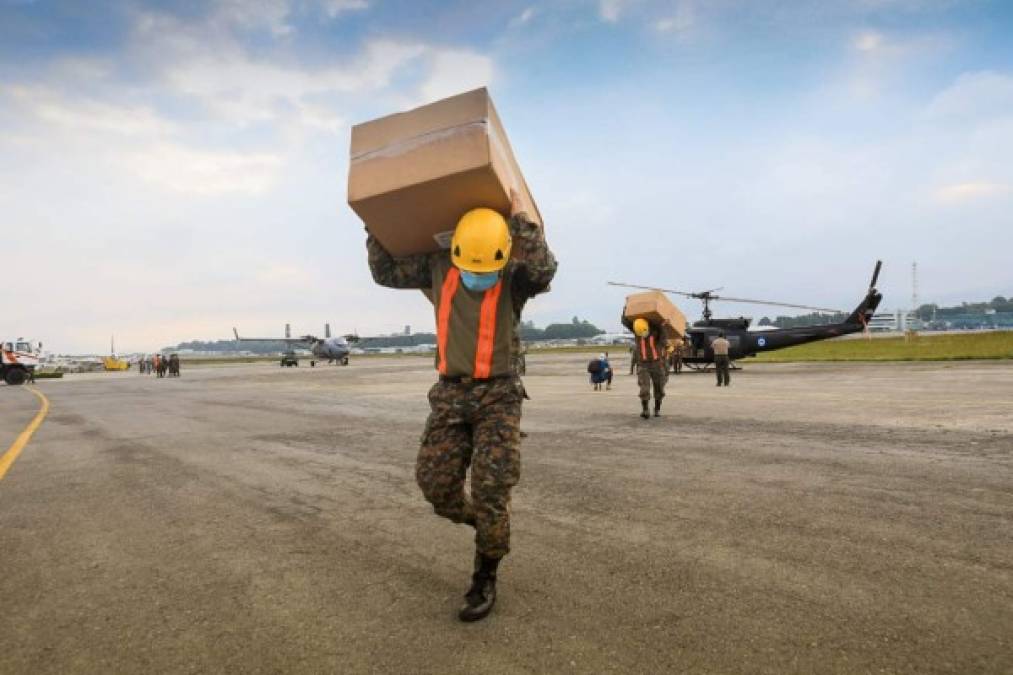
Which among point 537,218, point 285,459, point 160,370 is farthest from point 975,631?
point 160,370

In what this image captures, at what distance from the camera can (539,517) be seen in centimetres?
450

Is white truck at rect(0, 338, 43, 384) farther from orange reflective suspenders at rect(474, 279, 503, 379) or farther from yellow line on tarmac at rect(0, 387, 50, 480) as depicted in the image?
orange reflective suspenders at rect(474, 279, 503, 379)

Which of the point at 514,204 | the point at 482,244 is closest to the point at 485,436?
the point at 482,244

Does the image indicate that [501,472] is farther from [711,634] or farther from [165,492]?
[165,492]

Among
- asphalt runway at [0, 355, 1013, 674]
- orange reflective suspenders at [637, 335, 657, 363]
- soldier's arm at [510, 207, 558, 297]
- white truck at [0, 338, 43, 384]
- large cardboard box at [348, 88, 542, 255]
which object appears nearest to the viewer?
asphalt runway at [0, 355, 1013, 674]

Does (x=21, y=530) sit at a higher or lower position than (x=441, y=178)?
lower

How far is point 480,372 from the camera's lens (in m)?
3.29

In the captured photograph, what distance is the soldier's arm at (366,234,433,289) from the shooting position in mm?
3914

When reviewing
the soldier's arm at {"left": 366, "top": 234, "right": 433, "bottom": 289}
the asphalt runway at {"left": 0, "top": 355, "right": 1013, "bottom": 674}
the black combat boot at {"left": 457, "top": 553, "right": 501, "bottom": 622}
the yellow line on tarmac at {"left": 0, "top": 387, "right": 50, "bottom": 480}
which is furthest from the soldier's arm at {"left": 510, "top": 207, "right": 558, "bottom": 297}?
the yellow line on tarmac at {"left": 0, "top": 387, "right": 50, "bottom": 480}

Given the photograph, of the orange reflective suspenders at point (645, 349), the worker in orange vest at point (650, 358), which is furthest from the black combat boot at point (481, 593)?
the orange reflective suspenders at point (645, 349)

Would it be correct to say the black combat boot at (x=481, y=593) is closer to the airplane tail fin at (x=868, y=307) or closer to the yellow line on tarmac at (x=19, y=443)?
the yellow line on tarmac at (x=19, y=443)

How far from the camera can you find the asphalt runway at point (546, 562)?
2467 mm

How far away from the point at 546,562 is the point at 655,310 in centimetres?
868

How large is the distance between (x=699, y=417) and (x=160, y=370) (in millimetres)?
43200
